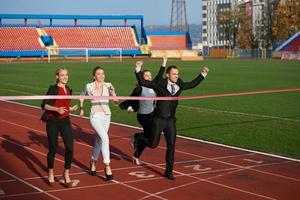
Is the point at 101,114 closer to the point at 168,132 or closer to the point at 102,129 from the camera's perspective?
the point at 102,129

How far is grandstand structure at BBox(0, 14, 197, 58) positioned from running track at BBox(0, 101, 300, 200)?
66.0 m

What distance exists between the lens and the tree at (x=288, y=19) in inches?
3598

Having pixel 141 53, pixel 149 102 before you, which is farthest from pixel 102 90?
pixel 141 53

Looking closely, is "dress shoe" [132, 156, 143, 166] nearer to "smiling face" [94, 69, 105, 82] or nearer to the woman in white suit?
the woman in white suit

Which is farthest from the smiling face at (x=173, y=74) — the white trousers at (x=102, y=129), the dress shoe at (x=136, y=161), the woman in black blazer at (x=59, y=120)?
the dress shoe at (x=136, y=161)

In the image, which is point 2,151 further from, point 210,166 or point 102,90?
point 210,166

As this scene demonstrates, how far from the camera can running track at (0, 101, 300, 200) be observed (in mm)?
8406

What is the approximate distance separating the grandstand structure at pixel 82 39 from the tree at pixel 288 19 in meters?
15.9

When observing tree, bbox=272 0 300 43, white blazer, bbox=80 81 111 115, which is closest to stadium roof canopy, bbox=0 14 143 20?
tree, bbox=272 0 300 43

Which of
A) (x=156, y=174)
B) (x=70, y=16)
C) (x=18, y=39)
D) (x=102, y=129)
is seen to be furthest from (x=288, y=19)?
(x=102, y=129)

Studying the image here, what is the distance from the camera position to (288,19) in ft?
303

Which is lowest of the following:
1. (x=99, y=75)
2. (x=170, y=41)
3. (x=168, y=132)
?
(x=168, y=132)

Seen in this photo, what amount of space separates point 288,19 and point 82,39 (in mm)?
33559

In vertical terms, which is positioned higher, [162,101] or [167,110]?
[162,101]
